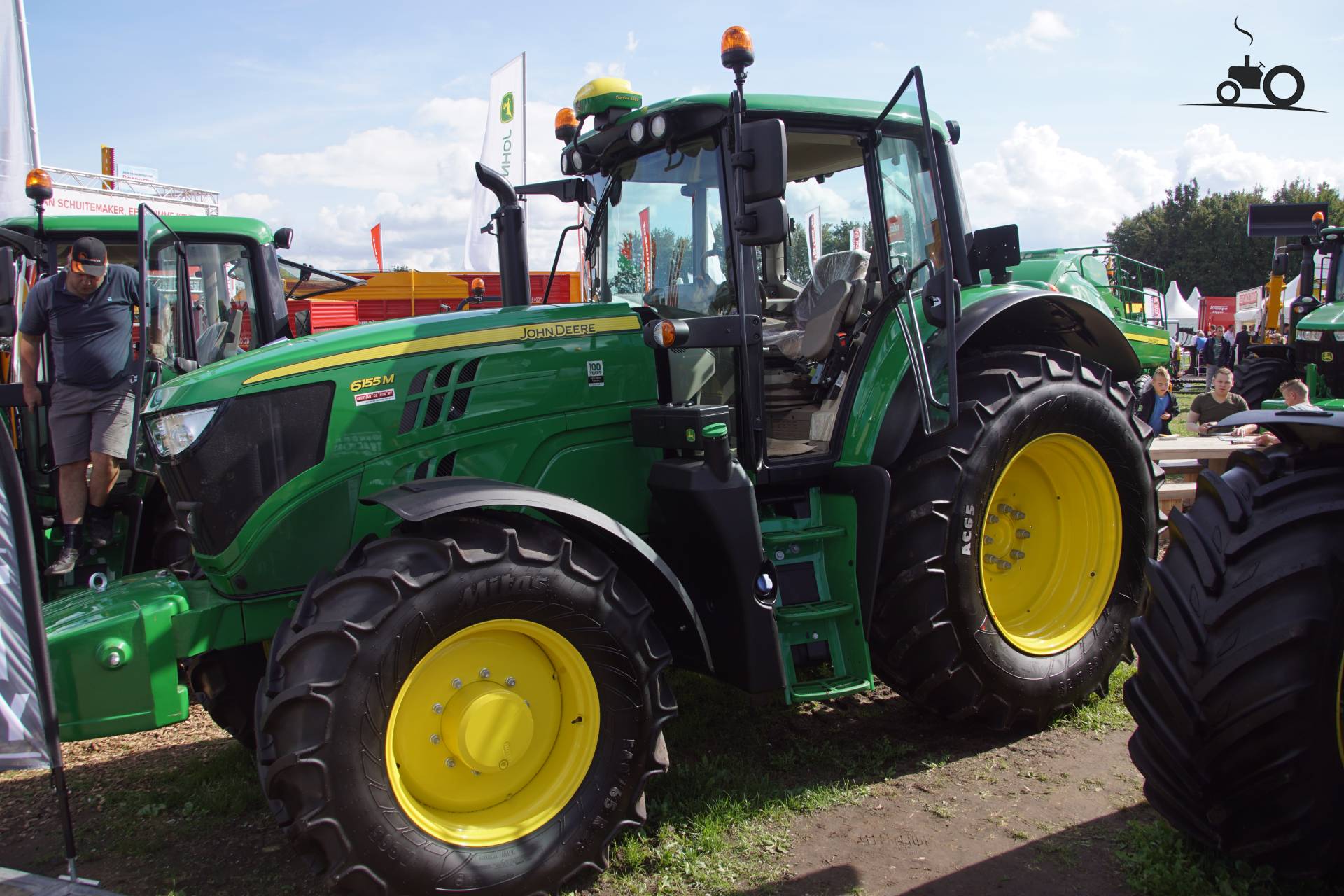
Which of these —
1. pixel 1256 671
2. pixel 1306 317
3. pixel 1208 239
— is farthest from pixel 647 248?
pixel 1208 239

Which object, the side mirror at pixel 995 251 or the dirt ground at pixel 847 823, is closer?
the dirt ground at pixel 847 823

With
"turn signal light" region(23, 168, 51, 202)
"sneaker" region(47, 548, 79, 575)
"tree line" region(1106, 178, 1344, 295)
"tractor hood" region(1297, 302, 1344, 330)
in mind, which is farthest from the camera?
"tree line" region(1106, 178, 1344, 295)

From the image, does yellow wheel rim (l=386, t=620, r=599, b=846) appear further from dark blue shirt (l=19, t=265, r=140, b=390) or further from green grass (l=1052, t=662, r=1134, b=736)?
dark blue shirt (l=19, t=265, r=140, b=390)

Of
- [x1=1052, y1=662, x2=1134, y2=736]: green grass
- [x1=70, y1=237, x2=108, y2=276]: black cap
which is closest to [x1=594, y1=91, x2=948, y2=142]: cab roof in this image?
[x1=1052, y1=662, x2=1134, y2=736]: green grass

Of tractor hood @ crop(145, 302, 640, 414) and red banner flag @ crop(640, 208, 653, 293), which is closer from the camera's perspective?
tractor hood @ crop(145, 302, 640, 414)

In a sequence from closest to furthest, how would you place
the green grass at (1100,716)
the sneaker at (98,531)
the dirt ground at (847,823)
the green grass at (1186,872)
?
the green grass at (1186,872), the dirt ground at (847,823), the green grass at (1100,716), the sneaker at (98,531)

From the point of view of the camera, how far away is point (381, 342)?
11.1 feet

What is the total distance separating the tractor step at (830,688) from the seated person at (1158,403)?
689 cm

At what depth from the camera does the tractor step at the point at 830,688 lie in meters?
3.52

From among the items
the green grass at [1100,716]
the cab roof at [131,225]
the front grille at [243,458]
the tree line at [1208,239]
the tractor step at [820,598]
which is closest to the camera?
the front grille at [243,458]

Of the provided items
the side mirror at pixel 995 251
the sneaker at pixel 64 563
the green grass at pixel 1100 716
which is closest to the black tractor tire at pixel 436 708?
the green grass at pixel 1100 716

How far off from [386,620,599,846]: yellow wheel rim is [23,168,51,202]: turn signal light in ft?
16.5

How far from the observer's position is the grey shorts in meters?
5.45

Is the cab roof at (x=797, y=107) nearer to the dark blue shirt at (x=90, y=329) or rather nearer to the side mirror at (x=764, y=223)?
the side mirror at (x=764, y=223)
